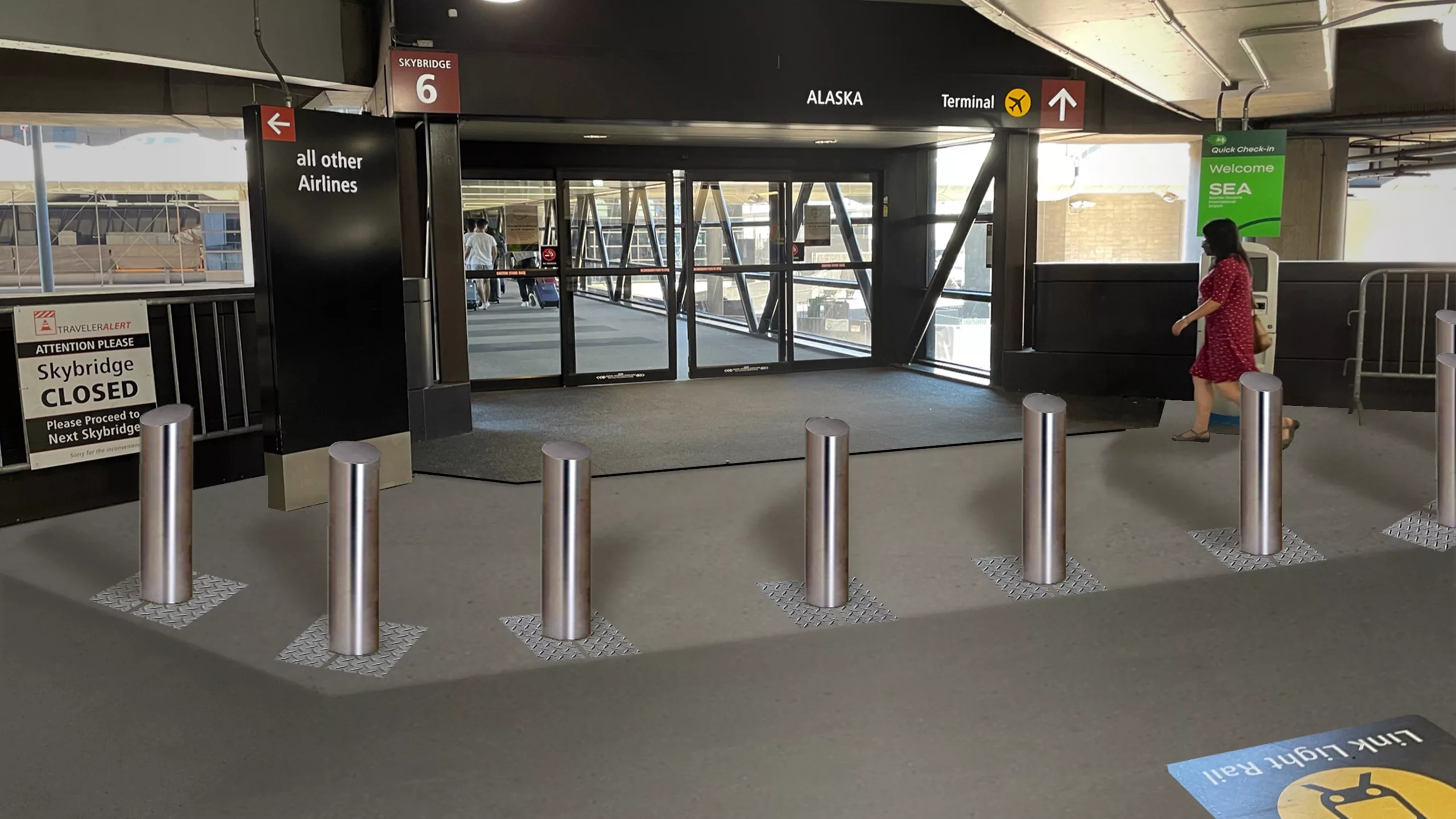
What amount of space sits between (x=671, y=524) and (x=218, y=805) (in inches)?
123

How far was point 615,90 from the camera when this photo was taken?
9.15 m

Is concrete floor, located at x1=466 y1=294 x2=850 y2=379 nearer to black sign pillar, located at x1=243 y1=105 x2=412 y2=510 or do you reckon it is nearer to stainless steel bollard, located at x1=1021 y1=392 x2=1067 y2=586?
black sign pillar, located at x1=243 y1=105 x2=412 y2=510

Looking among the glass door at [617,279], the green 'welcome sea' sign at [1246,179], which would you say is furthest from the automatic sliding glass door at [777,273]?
the green 'welcome sea' sign at [1246,179]

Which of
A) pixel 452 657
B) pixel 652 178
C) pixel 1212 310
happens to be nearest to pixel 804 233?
pixel 652 178

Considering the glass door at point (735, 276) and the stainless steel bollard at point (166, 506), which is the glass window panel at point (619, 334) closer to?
the glass door at point (735, 276)

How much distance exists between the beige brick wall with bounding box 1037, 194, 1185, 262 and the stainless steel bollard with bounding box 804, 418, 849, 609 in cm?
756

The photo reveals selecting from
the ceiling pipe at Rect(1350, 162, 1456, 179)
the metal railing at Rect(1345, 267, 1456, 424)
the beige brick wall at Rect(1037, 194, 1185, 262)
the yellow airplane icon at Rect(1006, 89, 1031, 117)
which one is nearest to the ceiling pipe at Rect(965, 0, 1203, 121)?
the yellow airplane icon at Rect(1006, 89, 1031, 117)

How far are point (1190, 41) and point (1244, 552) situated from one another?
12.5 ft

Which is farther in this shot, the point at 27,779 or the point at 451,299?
the point at 451,299

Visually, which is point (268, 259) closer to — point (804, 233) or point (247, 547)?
point (247, 547)

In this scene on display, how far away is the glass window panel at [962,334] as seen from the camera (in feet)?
38.5

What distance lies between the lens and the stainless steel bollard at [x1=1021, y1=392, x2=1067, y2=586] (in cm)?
487

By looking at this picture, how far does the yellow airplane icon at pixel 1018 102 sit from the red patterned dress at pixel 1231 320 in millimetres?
3268

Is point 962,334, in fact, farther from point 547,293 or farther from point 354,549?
point 354,549
